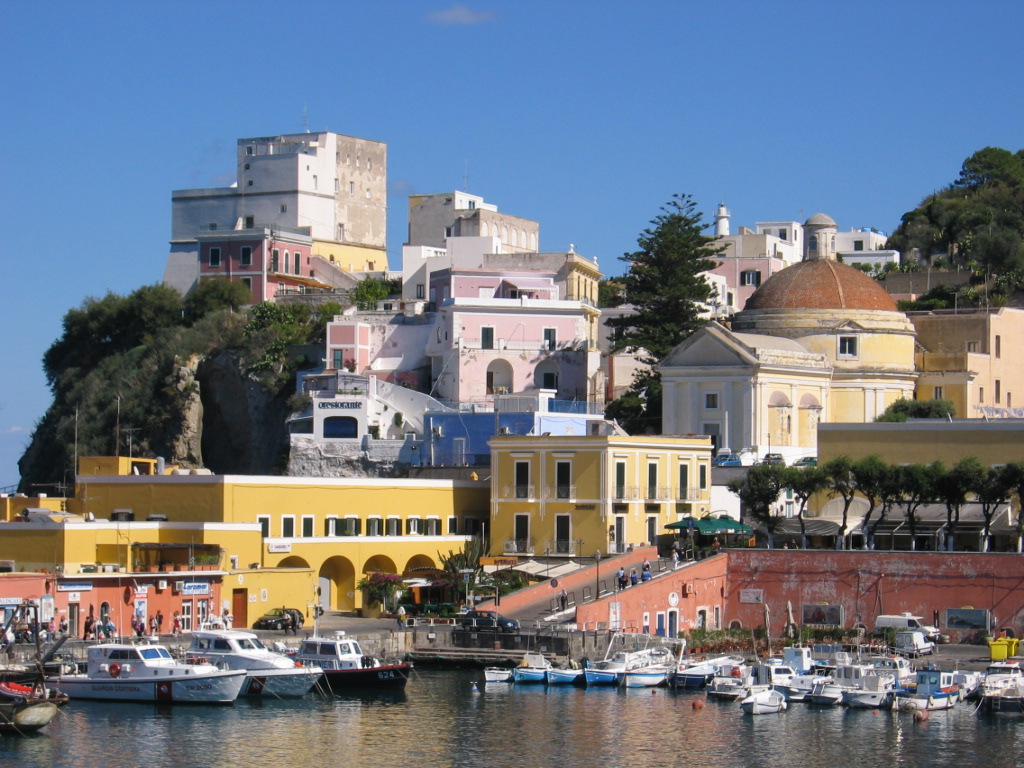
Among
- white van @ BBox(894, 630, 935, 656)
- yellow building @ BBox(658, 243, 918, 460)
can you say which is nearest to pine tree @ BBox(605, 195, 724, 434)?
yellow building @ BBox(658, 243, 918, 460)

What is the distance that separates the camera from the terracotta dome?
3024 inches

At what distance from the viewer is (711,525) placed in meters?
58.6

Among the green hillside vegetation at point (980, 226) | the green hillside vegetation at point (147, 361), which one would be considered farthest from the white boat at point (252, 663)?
the green hillside vegetation at point (980, 226)

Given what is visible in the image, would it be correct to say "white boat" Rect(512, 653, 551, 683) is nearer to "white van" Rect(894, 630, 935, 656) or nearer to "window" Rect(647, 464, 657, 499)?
"white van" Rect(894, 630, 935, 656)

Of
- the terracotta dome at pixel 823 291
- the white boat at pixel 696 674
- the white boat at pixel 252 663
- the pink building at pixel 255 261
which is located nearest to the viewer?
the white boat at pixel 252 663

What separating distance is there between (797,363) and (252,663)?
3536cm

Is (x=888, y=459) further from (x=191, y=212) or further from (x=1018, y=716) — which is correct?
(x=191, y=212)

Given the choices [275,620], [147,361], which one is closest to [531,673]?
[275,620]

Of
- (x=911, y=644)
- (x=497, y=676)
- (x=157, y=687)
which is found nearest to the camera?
(x=157, y=687)

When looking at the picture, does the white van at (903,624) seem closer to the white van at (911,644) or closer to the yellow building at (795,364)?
the white van at (911,644)

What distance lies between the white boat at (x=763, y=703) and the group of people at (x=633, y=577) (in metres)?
8.90

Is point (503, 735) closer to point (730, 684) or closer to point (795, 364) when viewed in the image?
point (730, 684)

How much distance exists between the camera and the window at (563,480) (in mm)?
58812

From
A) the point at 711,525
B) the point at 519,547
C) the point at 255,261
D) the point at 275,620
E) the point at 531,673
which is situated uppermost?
the point at 255,261
